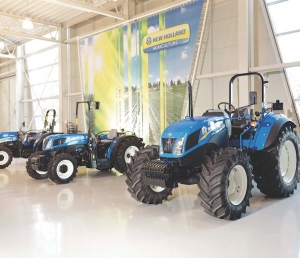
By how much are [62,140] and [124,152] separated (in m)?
1.24

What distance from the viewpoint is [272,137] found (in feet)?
14.2

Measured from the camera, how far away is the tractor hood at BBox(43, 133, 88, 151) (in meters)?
6.42

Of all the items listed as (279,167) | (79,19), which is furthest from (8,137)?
(279,167)

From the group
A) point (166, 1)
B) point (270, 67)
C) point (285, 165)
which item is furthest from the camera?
point (166, 1)

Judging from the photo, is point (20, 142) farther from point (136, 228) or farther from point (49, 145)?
point (136, 228)

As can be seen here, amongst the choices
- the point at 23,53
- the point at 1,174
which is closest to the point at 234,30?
the point at 1,174

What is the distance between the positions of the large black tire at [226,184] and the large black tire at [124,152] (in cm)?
337

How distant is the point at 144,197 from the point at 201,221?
904 millimetres

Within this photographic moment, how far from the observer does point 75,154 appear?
6.67 meters

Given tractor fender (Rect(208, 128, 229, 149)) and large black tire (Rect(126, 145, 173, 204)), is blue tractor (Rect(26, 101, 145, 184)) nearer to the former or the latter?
large black tire (Rect(126, 145, 173, 204))

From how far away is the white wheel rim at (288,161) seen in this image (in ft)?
15.7

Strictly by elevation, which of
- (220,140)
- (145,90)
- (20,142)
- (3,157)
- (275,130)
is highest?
(145,90)

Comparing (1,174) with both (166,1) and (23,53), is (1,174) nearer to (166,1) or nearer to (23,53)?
(166,1)

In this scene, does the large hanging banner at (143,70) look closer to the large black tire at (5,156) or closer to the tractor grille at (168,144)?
the large black tire at (5,156)
